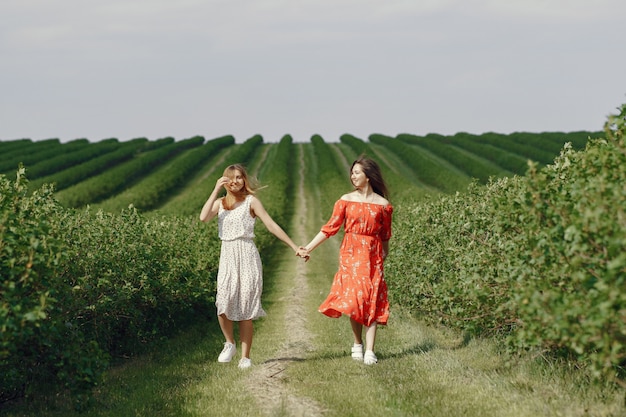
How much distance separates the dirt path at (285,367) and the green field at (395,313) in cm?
4

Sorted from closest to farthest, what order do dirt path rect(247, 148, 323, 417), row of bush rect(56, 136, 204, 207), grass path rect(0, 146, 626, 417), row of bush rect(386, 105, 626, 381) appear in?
row of bush rect(386, 105, 626, 381)
grass path rect(0, 146, 626, 417)
dirt path rect(247, 148, 323, 417)
row of bush rect(56, 136, 204, 207)

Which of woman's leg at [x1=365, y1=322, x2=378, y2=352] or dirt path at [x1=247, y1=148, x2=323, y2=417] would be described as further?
woman's leg at [x1=365, y1=322, x2=378, y2=352]

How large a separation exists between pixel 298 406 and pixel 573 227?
3271 mm

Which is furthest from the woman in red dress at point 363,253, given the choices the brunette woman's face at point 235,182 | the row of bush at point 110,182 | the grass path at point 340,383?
the row of bush at point 110,182

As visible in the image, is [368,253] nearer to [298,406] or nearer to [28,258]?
[298,406]

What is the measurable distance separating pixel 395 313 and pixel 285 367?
Result: 16.2ft

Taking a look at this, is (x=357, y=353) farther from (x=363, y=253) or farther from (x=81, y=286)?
(x=81, y=286)

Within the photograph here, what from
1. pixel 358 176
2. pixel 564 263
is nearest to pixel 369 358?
pixel 358 176

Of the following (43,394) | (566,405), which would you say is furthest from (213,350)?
(566,405)

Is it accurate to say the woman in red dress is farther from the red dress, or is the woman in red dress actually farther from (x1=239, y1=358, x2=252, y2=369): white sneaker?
(x1=239, y1=358, x2=252, y2=369): white sneaker

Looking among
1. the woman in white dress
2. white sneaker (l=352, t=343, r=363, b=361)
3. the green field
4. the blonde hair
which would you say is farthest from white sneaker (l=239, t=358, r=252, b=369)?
the blonde hair

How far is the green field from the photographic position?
17.9ft

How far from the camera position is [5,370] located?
6746mm

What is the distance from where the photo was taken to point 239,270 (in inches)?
328
